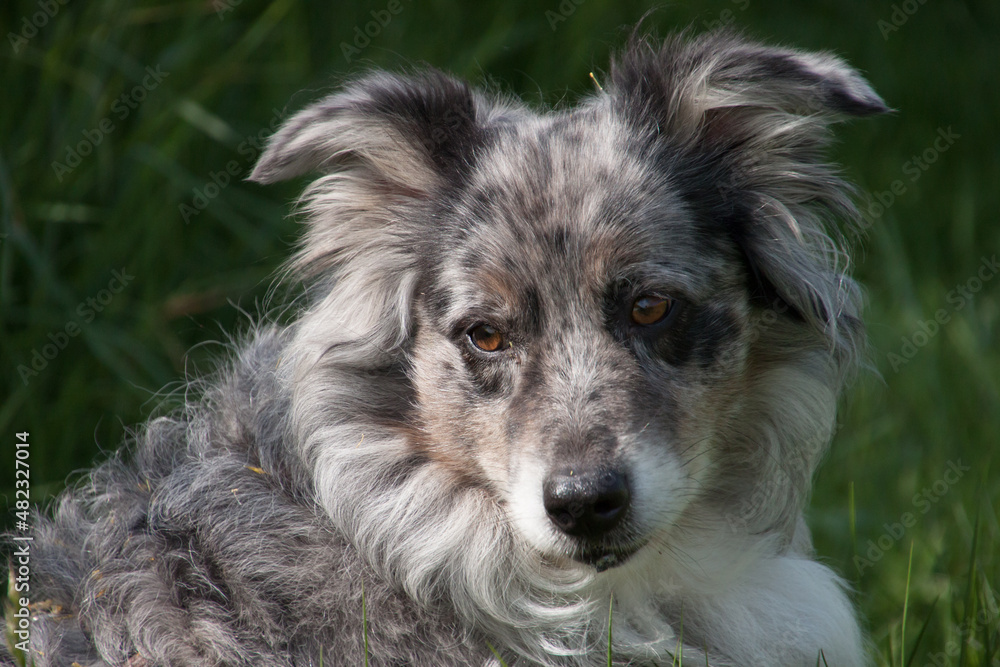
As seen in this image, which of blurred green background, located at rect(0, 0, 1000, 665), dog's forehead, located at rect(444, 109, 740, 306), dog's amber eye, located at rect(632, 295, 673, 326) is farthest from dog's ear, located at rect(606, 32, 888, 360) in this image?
blurred green background, located at rect(0, 0, 1000, 665)

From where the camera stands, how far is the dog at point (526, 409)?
308 cm

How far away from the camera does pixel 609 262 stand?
3143mm

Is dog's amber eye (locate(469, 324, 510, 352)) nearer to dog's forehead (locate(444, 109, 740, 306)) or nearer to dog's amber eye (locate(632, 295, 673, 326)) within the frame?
dog's forehead (locate(444, 109, 740, 306))

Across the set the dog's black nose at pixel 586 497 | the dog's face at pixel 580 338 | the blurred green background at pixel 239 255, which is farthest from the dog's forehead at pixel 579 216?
the blurred green background at pixel 239 255

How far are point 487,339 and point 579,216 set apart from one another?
52 centimetres

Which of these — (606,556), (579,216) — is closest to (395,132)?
(579,216)

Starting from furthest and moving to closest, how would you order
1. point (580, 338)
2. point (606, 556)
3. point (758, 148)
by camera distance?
point (758, 148), point (580, 338), point (606, 556)

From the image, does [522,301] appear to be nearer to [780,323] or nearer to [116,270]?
[780,323]

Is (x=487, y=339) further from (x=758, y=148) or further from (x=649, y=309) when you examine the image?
(x=758, y=148)

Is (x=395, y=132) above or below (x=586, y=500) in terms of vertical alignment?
above

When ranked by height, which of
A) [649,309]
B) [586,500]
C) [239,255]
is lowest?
[239,255]

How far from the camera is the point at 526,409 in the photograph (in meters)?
3.07

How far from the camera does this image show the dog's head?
308 centimetres

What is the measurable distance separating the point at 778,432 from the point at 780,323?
0.39 metres
